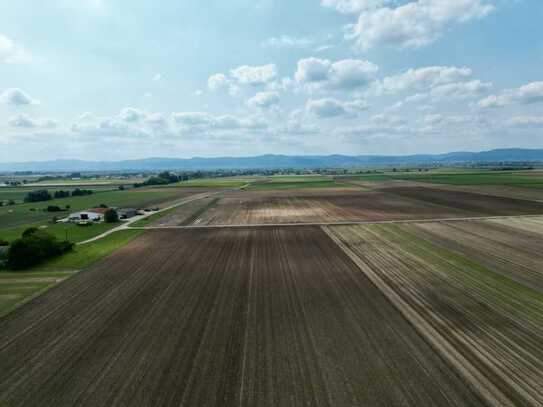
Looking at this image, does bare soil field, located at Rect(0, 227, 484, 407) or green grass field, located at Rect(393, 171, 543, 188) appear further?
green grass field, located at Rect(393, 171, 543, 188)

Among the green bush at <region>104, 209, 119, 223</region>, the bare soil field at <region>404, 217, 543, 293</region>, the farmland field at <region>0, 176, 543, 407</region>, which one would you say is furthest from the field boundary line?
the green bush at <region>104, 209, 119, 223</region>

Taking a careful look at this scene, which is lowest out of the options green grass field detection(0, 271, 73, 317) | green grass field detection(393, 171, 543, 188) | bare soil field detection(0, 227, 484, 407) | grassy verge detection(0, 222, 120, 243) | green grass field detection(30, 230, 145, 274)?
bare soil field detection(0, 227, 484, 407)

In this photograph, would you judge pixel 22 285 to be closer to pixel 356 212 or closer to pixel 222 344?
pixel 222 344

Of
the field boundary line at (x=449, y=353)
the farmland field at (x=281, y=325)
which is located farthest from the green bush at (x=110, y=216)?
the field boundary line at (x=449, y=353)

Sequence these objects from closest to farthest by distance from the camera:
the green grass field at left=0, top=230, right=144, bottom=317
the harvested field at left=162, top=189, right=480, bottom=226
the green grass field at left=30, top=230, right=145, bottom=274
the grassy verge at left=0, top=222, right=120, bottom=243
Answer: the green grass field at left=0, top=230, right=144, bottom=317 → the green grass field at left=30, top=230, right=145, bottom=274 → the grassy verge at left=0, top=222, right=120, bottom=243 → the harvested field at left=162, top=189, right=480, bottom=226

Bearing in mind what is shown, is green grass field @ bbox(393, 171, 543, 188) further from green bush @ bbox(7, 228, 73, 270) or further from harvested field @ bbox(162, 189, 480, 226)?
green bush @ bbox(7, 228, 73, 270)

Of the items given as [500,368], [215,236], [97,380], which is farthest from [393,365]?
[215,236]

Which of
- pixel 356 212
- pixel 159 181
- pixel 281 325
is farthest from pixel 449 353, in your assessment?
pixel 159 181
